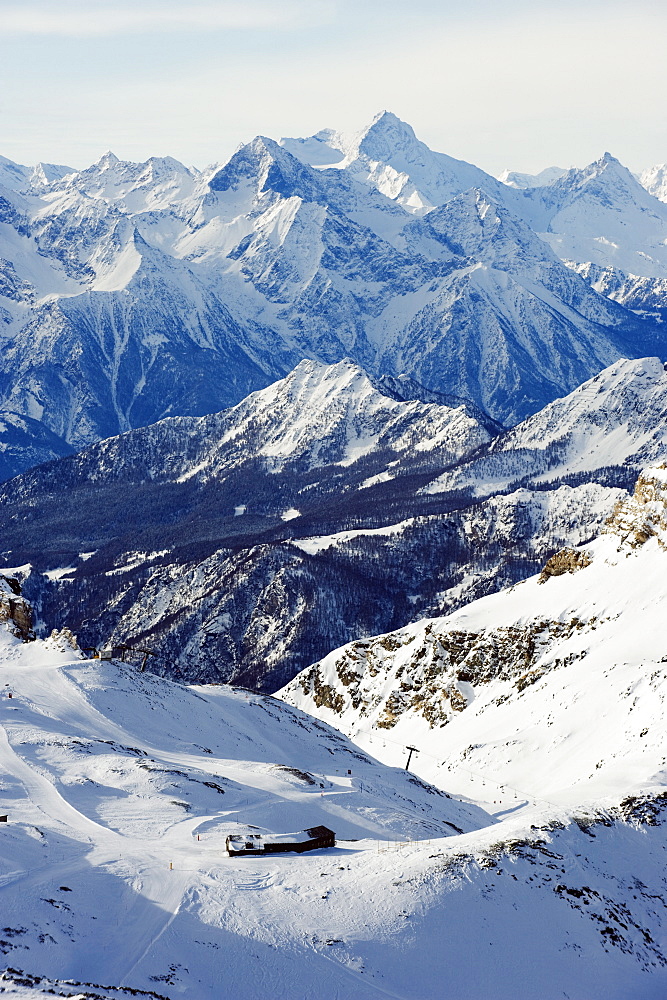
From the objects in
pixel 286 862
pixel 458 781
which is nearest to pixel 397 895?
pixel 286 862

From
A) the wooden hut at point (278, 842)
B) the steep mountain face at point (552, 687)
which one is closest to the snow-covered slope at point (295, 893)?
the wooden hut at point (278, 842)

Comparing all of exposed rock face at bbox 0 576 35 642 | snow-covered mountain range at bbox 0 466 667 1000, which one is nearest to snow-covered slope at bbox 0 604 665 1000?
snow-covered mountain range at bbox 0 466 667 1000

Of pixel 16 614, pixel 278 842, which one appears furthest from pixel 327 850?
pixel 16 614

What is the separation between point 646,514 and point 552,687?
4464 cm

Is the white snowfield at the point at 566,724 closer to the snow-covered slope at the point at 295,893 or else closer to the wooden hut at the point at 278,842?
the snow-covered slope at the point at 295,893

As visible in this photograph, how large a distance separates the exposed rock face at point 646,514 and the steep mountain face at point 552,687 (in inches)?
10.5

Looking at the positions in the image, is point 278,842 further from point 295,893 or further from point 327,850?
point 295,893

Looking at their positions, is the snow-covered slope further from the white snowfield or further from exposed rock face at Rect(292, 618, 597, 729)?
exposed rock face at Rect(292, 618, 597, 729)

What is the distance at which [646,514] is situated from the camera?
186 meters

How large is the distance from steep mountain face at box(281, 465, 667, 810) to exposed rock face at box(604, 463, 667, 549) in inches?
10.5

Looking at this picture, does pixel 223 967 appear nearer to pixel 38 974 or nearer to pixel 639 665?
pixel 38 974

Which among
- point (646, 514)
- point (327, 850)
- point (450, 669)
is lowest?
point (450, 669)

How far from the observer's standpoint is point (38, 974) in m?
53.9

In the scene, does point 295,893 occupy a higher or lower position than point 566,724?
higher
